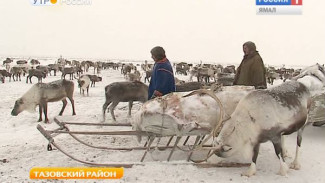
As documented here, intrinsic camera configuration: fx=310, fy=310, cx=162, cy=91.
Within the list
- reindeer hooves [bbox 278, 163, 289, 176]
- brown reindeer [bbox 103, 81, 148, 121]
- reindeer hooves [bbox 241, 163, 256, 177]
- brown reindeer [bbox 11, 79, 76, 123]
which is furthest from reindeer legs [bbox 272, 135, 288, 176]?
brown reindeer [bbox 11, 79, 76, 123]

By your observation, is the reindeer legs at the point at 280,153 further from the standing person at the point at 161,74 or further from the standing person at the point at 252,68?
the standing person at the point at 161,74

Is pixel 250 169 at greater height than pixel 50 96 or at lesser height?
lesser

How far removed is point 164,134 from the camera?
550 centimetres

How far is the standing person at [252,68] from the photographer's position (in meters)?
6.72

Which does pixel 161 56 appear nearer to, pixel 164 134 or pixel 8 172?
pixel 164 134

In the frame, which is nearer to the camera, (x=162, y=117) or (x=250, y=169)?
(x=250, y=169)

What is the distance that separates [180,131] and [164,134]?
330 mm

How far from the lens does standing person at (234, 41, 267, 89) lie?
22.1 ft

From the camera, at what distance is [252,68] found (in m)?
6.77

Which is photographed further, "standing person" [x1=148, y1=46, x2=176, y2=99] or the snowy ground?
"standing person" [x1=148, y1=46, x2=176, y2=99]

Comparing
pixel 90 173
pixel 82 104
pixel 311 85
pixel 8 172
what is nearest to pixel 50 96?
pixel 82 104

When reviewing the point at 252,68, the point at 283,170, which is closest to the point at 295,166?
the point at 283,170

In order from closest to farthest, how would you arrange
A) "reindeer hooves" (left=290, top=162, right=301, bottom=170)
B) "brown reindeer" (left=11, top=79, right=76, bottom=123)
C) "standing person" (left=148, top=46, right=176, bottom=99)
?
"reindeer hooves" (left=290, top=162, right=301, bottom=170) → "standing person" (left=148, top=46, right=176, bottom=99) → "brown reindeer" (left=11, top=79, right=76, bottom=123)

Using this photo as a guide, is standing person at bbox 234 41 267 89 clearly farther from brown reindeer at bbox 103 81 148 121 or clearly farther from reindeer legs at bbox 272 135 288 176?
brown reindeer at bbox 103 81 148 121
